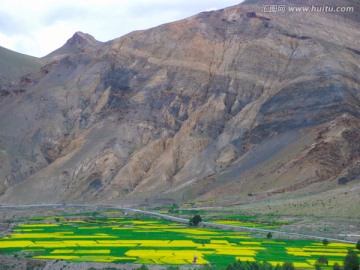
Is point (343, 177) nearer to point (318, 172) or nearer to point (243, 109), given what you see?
point (318, 172)

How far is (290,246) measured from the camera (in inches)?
1868

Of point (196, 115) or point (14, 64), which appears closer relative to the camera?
point (196, 115)

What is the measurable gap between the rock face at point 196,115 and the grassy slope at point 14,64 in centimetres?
1493

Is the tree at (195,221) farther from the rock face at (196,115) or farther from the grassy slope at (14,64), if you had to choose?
the grassy slope at (14,64)

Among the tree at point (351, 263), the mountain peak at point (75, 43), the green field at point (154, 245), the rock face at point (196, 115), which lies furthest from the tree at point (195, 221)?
the mountain peak at point (75, 43)

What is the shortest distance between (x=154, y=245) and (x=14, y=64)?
109162 mm

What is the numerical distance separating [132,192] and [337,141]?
1235 inches

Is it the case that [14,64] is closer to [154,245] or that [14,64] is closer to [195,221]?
[195,221]

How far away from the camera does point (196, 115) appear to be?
108 metres

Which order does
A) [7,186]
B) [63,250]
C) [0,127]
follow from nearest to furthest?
[63,250], [7,186], [0,127]

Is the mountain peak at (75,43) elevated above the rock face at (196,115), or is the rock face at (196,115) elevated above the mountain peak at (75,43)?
the mountain peak at (75,43)

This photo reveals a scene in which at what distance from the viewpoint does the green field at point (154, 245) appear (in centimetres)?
4122

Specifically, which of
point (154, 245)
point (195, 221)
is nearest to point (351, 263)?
point (154, 245)

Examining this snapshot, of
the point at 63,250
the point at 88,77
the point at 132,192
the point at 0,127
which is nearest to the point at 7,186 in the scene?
the point at 0,127
